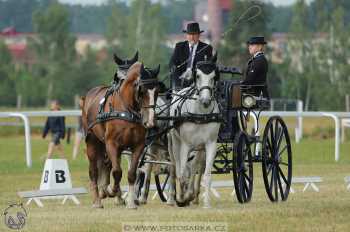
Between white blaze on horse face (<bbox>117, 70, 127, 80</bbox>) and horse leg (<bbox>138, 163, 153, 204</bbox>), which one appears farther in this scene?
horse leg (<bbox>138, 163, 153, 204</bbox>)

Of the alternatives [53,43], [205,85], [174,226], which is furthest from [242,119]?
[53,43]

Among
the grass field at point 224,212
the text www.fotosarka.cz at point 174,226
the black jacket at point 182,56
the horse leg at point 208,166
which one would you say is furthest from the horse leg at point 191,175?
the text www.fotosarka.cz at point 174,226

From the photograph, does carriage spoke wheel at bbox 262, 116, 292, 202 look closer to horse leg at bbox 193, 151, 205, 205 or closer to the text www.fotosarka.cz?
horse leg at bbox 193, 151, 205, 205

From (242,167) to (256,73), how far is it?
4.06ft

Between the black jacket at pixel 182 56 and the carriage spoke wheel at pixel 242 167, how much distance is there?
1108mm

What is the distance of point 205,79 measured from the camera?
14641 millimetres

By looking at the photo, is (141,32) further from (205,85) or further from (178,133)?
(205,85)

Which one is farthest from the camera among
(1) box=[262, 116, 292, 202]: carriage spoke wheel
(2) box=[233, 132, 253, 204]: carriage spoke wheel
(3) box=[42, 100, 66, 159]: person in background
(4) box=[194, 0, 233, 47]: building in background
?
(4) box=[194, 0, 233, 47]: building in background

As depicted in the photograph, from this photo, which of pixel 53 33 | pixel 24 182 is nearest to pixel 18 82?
pixel 53 33

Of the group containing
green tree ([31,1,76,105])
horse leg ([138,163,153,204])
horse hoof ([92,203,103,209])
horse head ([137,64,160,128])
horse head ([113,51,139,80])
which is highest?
horse head ([113,51,139,80])

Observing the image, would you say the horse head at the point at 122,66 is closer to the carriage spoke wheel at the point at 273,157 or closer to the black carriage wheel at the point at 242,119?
the black carriage wheel at the point at 242,119

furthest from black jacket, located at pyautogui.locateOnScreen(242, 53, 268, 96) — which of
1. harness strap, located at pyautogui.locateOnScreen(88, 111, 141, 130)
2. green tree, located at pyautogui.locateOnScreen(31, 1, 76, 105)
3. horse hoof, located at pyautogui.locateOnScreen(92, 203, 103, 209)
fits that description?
green tree, located at pyautogui.locateOnScreen(31, 1, 76, 105)

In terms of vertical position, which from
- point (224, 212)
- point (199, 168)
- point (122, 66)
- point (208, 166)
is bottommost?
point (224, 212)

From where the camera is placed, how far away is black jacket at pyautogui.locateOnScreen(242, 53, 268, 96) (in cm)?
1588
